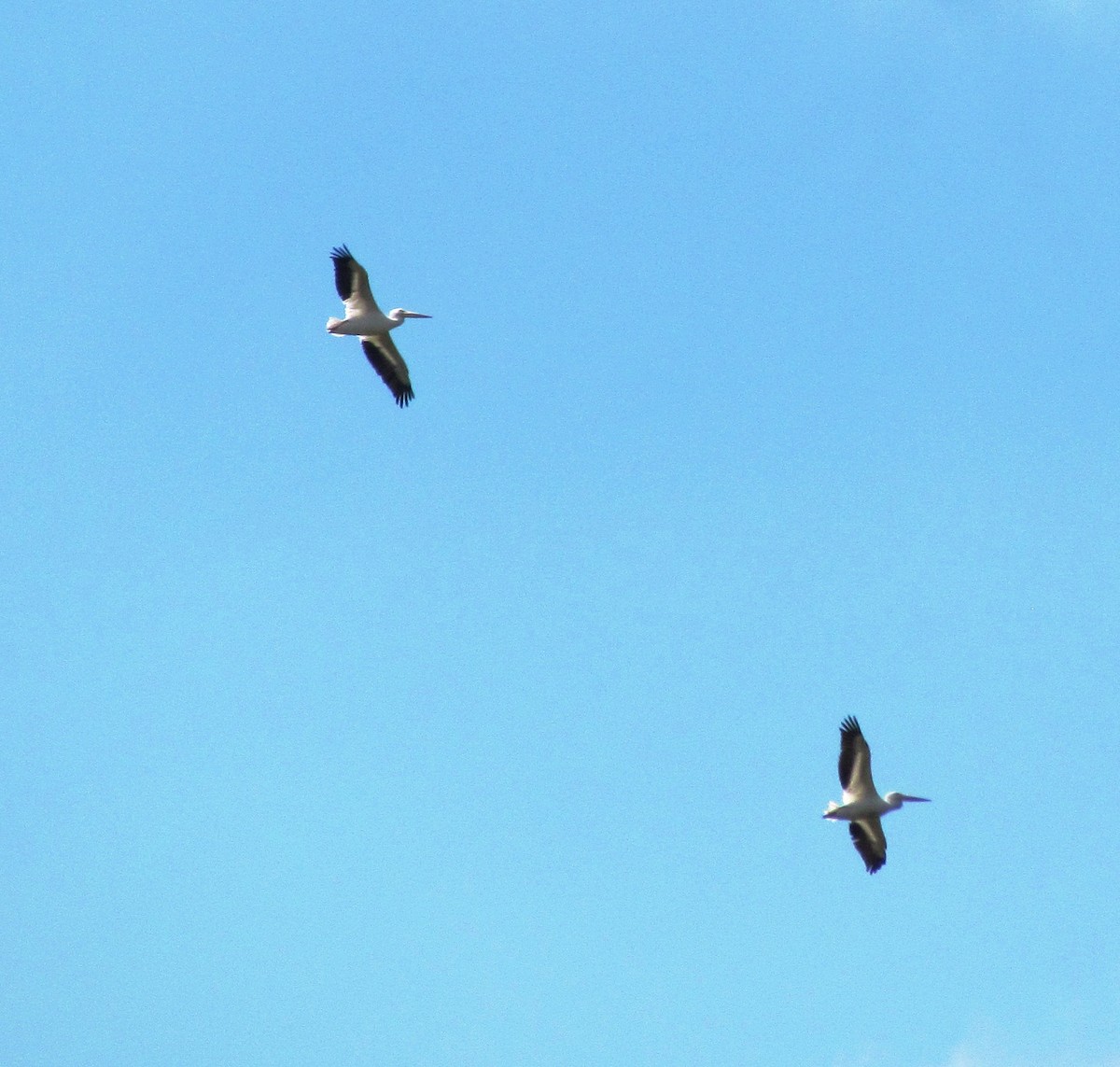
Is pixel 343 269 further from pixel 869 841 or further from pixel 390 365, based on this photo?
pixel 869 841

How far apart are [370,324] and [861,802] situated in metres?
14.4

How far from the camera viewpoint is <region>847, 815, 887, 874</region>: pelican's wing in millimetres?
37438

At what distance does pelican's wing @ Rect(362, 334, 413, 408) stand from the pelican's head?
13563 millimetres

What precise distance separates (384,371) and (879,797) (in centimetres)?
1426

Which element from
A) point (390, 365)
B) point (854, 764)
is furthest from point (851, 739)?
point (390, 365)

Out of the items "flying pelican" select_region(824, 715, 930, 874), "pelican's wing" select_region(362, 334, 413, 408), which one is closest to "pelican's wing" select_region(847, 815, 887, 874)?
"flying pelican" select_region(824, 715, 930, 874)

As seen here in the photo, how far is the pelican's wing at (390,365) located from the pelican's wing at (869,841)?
13483mm

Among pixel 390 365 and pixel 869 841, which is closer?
pixel 869 841

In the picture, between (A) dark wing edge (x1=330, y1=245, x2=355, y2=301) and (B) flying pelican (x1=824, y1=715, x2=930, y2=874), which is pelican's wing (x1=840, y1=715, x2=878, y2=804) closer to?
(B) flying pelican (x1=824, y1=715, x2=930, y2=874)

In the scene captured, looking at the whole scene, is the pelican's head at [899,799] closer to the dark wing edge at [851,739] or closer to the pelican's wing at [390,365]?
the dark wing edge at [851,739]

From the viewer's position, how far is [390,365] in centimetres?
4084

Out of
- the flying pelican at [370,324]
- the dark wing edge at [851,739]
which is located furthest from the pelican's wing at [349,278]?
the dark wing edge at [851,739]

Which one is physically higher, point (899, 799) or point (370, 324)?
point (370, 324)

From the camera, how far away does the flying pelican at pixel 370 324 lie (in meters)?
38.5
